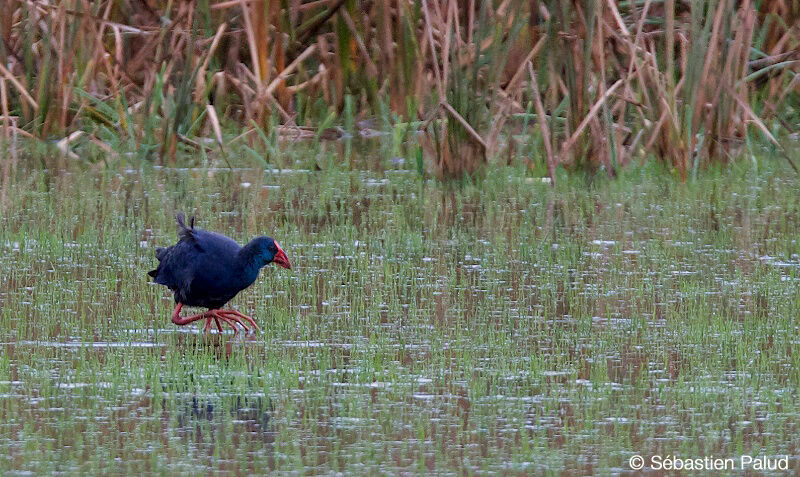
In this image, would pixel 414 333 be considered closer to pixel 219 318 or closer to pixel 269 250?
pixel 269 250

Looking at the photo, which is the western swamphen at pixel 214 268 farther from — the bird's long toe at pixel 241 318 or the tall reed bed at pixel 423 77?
the tall reed bed at pixel 423 77

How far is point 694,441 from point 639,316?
1.67 m

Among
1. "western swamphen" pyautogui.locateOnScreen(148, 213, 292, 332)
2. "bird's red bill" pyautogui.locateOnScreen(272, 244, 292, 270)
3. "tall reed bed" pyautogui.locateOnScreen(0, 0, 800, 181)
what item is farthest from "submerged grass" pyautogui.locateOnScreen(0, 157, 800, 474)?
"tall reed bed" pyautogui.locateOnScreen(0, 0, 800, 181)

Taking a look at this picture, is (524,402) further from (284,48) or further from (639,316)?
(284,48)

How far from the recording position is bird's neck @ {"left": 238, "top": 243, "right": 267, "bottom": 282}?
5.42 metres

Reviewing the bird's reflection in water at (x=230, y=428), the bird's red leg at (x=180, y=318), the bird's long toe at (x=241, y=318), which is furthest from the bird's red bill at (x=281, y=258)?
the bird's reflection in water at (x=230, y=428)

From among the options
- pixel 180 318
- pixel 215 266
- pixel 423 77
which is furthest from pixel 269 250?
pixel 423 77

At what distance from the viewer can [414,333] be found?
5.54m

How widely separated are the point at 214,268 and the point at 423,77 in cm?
513

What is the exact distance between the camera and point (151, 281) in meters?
6.40

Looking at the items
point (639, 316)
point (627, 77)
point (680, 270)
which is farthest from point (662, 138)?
point (639, 316)

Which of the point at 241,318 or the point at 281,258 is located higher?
the point at 281,258

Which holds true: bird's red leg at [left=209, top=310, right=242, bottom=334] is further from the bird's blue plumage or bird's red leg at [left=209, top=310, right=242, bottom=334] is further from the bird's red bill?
the bird's red bill

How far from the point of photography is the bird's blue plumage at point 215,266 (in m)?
5.41
